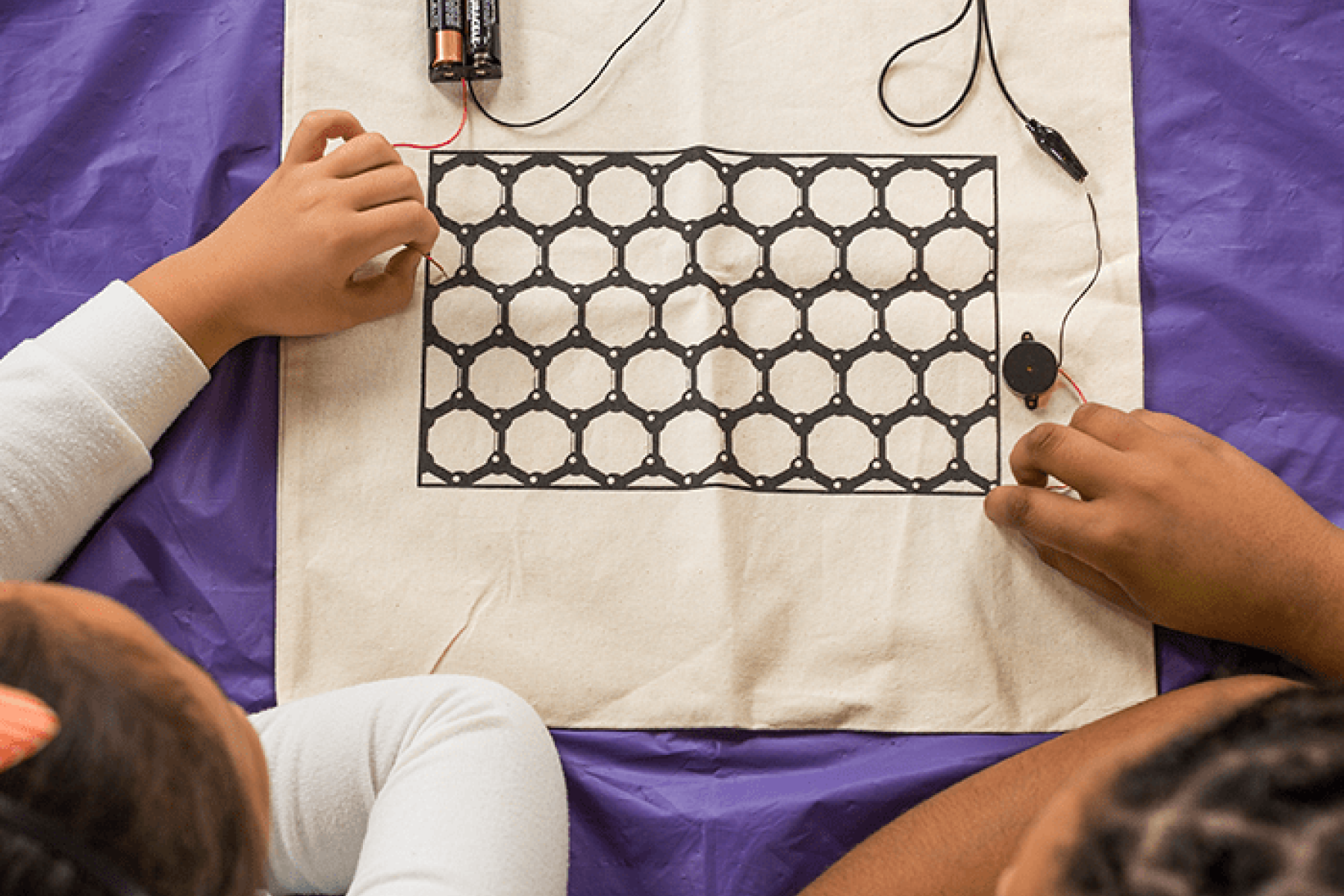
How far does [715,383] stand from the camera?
1.86ft

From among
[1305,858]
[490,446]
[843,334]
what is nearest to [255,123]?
[490,446]

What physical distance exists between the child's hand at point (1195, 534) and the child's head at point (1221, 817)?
27 cm

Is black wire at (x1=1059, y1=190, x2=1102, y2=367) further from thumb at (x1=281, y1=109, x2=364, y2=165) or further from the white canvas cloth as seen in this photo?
thumb at (x1=281, y1=109, x2=364, y2=165)

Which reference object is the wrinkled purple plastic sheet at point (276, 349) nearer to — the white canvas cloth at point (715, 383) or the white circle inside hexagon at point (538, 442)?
the white canvas cloth at point (715, 383)

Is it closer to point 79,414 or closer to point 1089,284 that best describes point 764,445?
point 1089,284

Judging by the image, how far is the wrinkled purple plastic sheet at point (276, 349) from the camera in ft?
1.79

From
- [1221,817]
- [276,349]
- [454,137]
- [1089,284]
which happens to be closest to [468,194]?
[454,137]

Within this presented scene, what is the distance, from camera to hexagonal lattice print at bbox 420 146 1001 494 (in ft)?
1.86

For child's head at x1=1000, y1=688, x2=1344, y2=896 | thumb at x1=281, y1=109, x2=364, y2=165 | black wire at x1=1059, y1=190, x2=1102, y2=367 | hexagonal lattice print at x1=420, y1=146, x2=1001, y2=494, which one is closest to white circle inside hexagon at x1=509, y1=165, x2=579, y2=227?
hexagonal lattice print at x1=420, y1=146, x2=1001, y2=494

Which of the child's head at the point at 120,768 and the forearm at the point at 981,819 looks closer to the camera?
the child's head at the point at 120,768

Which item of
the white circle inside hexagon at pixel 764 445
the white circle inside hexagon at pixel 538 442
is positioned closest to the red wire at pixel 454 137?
the white circle inside hexagon at pixel 538 442

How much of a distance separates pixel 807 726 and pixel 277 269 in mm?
413

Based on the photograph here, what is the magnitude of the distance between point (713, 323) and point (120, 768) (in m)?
0.40

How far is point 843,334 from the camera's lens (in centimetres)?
57
